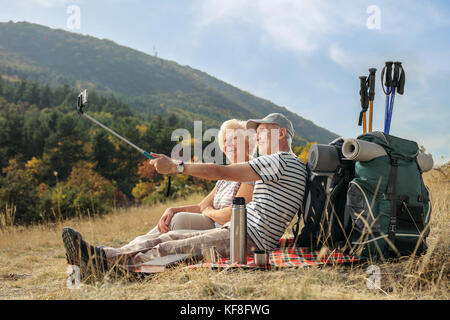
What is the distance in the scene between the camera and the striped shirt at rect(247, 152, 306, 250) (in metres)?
3.07

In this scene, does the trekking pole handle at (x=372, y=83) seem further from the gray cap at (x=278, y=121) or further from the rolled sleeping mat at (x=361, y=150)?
the rolled sleeping mat at (x=361, y=150)

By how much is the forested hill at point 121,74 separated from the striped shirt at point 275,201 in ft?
247

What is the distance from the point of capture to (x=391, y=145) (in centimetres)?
282

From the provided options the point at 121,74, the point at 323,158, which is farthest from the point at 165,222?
the point at 121,74

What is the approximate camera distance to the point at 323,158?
2.89 meters

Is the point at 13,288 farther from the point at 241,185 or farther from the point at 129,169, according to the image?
the point at 129,169

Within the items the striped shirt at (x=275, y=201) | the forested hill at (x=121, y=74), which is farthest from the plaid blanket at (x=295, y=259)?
the forested hill at (x=121, y=74)

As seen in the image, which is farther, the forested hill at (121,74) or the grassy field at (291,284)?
the forested hill at (121,74)

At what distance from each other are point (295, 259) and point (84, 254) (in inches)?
58.4

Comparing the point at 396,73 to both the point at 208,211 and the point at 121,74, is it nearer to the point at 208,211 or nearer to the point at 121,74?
the point at 208,211

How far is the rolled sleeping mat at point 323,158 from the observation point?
9.46 ft

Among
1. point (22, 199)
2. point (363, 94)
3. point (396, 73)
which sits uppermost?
point (396, 73)
